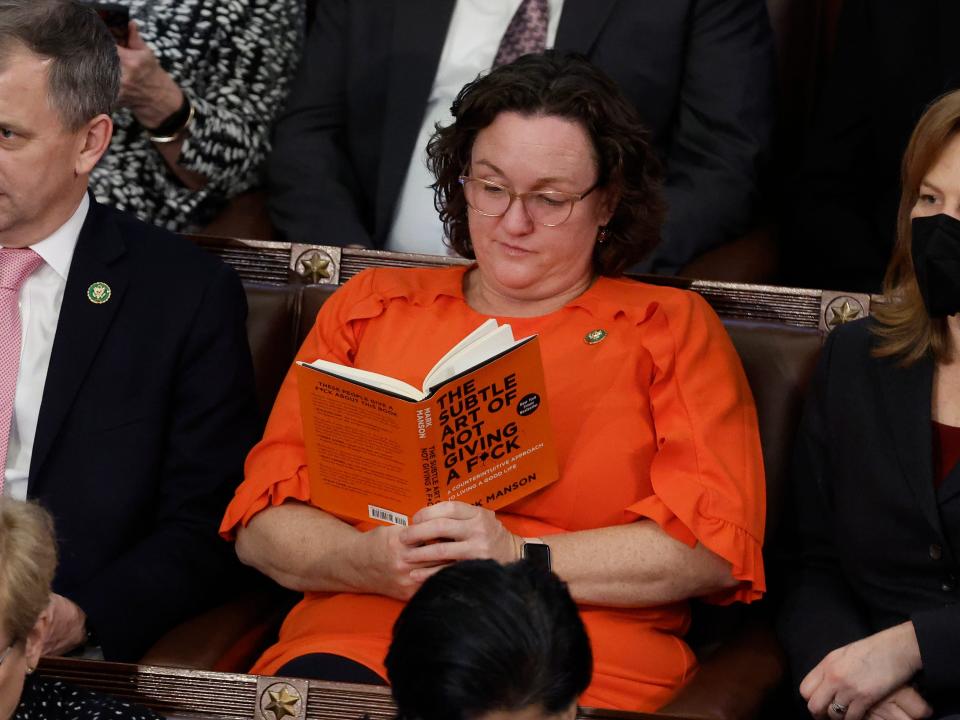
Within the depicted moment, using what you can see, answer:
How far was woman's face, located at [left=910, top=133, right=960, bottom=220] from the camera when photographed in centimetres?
214

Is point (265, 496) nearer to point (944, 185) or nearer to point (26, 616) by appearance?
point (26, 616)

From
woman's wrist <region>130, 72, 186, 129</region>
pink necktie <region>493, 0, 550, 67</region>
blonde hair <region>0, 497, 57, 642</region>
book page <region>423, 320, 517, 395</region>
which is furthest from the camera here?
pink necktie <region>493, 0, 550, 67</region>

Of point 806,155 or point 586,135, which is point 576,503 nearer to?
point 586,135

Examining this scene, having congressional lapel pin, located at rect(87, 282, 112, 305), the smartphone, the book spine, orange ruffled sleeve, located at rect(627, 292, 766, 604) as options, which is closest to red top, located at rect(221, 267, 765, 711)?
orange ruffled sleeve, located at rect(627, 292, 766, 604)

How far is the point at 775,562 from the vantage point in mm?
2346

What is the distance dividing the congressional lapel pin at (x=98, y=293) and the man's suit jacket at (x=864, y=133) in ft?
4.96

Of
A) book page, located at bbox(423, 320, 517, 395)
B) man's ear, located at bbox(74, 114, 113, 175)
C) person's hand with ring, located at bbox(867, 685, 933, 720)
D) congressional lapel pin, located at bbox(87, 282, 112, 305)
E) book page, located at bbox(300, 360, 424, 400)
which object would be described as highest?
man's ear, located at bbox(74, 114, 113, 175)

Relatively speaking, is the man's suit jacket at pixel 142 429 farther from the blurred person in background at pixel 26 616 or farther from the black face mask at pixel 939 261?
the black face mask at pixel 939 261

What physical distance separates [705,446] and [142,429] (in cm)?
88

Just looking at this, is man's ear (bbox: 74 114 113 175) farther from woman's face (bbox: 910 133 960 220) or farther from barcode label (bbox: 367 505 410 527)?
woman's face (bbox: 910 133 960 220)

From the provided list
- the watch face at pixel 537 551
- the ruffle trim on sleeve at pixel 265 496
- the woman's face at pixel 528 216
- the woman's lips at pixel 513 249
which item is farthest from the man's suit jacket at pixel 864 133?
the ruffle trim on sleeve at pixel 265 496

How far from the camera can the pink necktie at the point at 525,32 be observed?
10.2 ft

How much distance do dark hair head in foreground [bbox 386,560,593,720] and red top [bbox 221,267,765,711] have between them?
0.75 m

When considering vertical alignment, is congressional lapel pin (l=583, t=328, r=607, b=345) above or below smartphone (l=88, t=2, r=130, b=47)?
below
